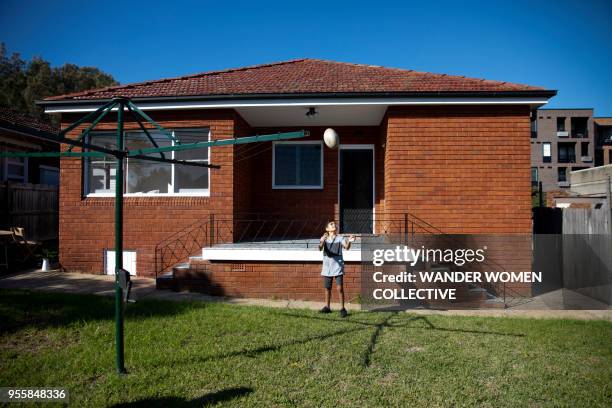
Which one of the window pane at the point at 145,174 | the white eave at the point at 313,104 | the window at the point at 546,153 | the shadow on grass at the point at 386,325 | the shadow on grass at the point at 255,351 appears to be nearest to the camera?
the shadow on grass at the point at 255,351

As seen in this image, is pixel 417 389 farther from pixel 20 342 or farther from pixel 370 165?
pixel 370 165

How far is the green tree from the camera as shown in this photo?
31.8 meters

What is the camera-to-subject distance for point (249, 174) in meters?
10.2

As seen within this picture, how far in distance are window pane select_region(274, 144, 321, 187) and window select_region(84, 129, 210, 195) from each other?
87.9 inches

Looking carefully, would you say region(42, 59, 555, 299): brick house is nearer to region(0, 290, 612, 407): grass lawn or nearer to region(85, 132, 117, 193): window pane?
region(85, 132, 117, 193): window pane

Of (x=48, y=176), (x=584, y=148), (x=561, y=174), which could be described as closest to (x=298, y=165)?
(x=48, y=176)

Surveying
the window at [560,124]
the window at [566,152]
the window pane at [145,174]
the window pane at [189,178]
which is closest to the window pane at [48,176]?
the window pane at [145,174]

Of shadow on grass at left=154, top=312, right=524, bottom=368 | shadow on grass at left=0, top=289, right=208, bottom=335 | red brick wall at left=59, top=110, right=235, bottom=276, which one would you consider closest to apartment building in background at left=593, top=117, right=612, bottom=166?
shadow on grass at left=154, top=312, right=524, bottom=368

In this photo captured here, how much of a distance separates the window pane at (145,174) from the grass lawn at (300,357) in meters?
3.58

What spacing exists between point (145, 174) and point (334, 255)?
5643mm

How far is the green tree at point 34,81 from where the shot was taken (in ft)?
104

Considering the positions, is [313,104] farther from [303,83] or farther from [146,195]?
[146,195]

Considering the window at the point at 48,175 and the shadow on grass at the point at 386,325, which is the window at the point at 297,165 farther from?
the window at the point at 48,175

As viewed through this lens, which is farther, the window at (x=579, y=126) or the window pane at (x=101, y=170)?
the window at (x=579, y=126)
